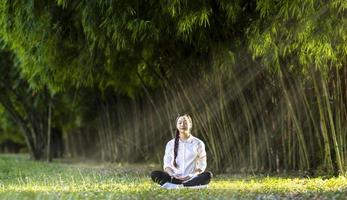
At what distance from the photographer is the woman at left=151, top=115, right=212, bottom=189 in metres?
7.98

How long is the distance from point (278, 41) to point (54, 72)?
504 cm

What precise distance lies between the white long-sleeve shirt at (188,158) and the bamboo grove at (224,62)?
169 cm

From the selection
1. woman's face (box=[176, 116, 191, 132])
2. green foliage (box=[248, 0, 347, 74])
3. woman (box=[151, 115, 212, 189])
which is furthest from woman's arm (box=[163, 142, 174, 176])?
green foliage (box=[248, 0, 347, 74])

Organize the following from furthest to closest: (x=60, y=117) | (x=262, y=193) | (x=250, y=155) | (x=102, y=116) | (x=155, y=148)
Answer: (x=60, y=117)
(x=102, y=116)
(x=155, y=148)
(x=250, y=155)
(x=262, y=193)

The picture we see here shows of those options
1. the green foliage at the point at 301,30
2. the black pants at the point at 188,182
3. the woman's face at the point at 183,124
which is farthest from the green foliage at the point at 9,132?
the woman's face at the point at 183,124

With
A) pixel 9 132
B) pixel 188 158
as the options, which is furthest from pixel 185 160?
pixel 9 132

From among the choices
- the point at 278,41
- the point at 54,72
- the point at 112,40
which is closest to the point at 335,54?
the point at 278,41

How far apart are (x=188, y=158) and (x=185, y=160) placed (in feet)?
0.15

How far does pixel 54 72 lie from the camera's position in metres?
12.4

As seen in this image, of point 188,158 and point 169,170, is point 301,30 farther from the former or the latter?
point 169,170

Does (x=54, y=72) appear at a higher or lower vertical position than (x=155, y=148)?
higher

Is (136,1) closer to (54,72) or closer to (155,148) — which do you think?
(54,72)

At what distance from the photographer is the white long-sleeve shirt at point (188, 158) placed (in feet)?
26.2

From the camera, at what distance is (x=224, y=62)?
10344 millimetres
